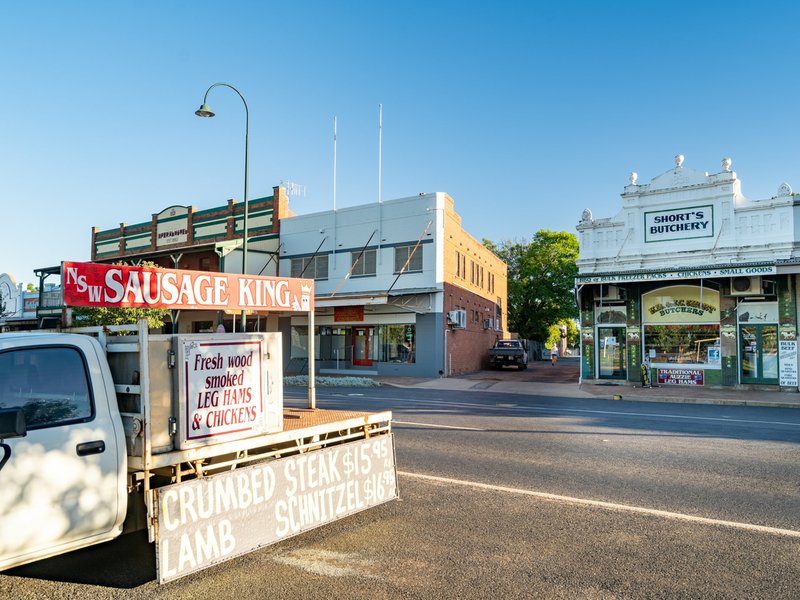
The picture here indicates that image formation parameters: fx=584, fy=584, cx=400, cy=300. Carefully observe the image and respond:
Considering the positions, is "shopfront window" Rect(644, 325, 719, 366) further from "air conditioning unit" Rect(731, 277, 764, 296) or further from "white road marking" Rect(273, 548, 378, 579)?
"white road marking" Rect(273, 548, 378, 579)

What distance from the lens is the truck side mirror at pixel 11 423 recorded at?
10.7 ft

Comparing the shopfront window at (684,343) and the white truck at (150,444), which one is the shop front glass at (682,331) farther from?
the white truck at (150,444)

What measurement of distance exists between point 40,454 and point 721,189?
2457 cm

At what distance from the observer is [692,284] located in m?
23.0

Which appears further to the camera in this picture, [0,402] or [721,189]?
[721,189]

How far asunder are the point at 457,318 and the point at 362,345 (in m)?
5.22

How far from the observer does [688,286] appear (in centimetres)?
2302

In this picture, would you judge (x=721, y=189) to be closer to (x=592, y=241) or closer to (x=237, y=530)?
(x=592, y=241)

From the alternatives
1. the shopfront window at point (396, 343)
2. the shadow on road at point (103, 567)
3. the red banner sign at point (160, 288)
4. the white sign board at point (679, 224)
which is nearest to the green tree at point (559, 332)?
the shopfront window at point (396, 343)

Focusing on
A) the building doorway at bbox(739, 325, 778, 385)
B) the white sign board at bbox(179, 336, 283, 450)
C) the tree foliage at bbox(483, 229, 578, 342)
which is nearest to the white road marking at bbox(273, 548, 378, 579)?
the white sign board at bbox(179, 336, 283, 450)

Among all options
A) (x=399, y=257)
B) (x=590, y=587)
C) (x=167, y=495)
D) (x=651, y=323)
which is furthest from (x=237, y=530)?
(x=399, y=257)

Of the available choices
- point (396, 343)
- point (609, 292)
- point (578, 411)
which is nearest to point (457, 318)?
point (396, 343)

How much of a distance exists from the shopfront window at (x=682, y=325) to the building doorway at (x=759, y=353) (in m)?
0.89

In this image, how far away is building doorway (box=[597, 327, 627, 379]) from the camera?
951 inches
